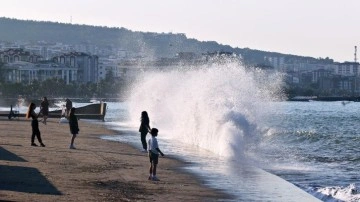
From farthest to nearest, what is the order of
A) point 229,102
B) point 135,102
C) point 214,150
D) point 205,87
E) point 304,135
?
point 135,102 → point 304,135 → point 205,87 → point 229,102 → point 214,150

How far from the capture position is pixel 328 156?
34.6 metres

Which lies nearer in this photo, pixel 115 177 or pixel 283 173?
pixel 115 177

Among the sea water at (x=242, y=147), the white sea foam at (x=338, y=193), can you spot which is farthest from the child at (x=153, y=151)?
the white sea foam at (x=338, y=193)

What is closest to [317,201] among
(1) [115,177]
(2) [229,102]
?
(1) [115,177]

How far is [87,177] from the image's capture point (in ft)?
61.8

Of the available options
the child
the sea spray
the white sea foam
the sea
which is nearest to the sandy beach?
the child

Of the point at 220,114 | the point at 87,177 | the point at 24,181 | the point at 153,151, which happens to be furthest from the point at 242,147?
the point at 24,181

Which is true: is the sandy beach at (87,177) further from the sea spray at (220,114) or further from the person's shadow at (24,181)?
the sea spray at (220,114)

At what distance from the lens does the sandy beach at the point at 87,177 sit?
52.7ft

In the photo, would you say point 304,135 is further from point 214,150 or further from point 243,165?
point 243,165

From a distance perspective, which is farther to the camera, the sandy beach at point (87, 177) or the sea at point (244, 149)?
the sea at point (244, 149)

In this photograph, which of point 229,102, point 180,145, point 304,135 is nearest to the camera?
point 180,145

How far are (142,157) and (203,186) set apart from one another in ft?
21.3

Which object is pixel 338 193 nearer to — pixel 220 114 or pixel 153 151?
pixel 153 151
